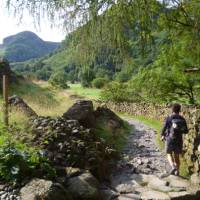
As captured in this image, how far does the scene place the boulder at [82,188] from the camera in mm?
8117

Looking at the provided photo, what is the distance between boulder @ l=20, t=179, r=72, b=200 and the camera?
23.6ft

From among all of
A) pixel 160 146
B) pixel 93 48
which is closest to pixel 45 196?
pixel 93 48

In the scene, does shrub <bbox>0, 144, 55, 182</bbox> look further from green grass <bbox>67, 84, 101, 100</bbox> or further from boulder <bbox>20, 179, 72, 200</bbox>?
green grass <bbox>67, 84, 101, 100</bbox>

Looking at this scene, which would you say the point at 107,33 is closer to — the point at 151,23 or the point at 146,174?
the point at 151,23

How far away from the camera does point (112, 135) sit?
16562 mm

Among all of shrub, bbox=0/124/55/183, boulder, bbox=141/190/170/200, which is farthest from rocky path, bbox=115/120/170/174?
shrub, bbox=0/124/55/183

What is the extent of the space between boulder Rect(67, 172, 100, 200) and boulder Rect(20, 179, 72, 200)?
A: 0.44 metres

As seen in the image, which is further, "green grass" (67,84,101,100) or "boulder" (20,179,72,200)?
"green grass" (67,84,101,100)

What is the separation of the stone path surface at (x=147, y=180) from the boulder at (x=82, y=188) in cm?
62

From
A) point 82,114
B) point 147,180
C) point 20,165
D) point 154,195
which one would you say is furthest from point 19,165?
point 82,114

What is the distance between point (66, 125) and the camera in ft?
38.7

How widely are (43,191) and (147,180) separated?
337cm

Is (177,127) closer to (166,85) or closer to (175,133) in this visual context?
(175,133)

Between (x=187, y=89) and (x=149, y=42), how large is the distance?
23518 millimetres
